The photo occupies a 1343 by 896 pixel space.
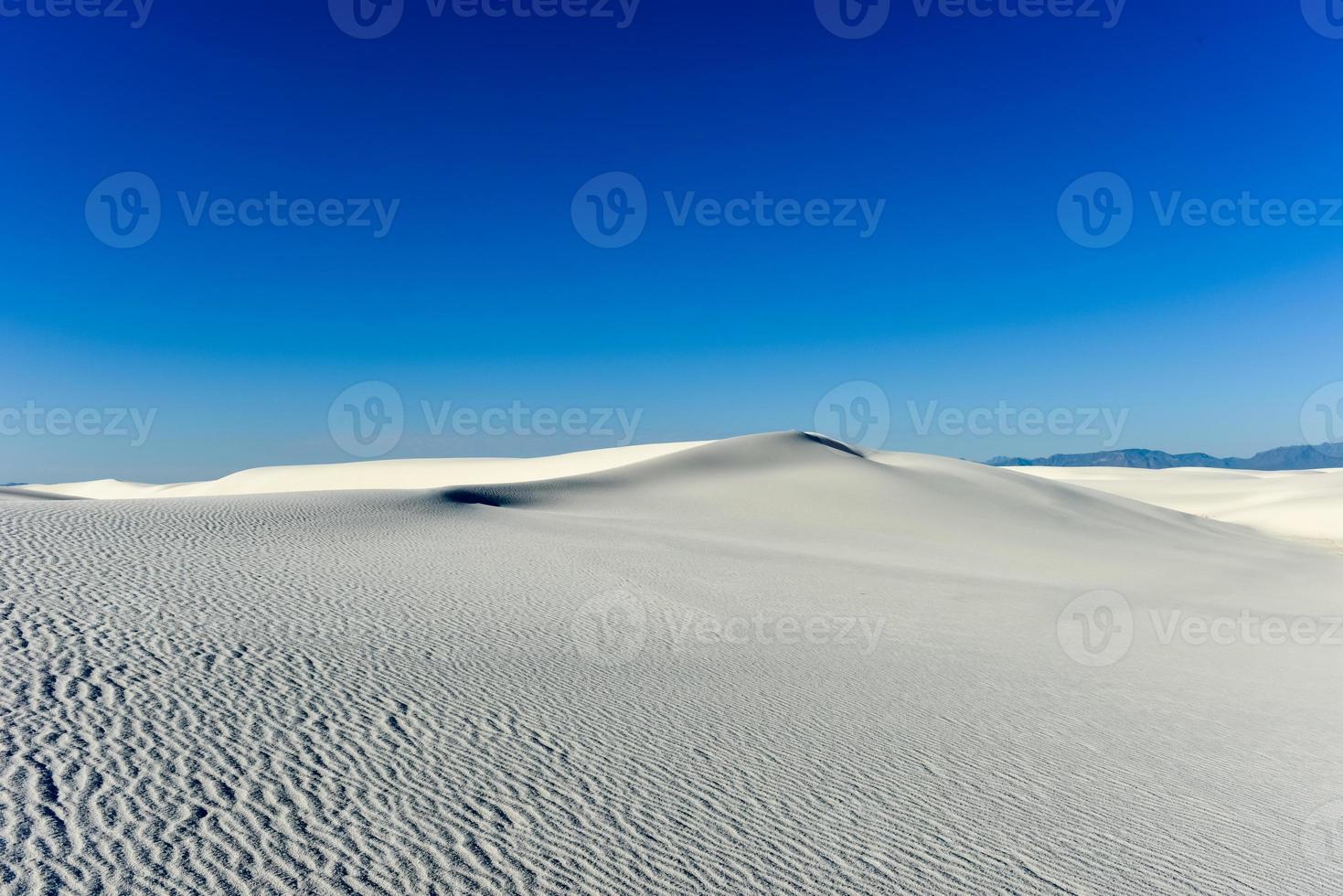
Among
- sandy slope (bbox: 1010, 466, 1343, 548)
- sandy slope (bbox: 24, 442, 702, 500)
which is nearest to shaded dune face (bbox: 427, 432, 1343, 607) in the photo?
sandy slope (bbox: 1010, 466, 1343, 548)

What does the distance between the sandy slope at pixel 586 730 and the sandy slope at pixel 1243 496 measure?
31.6 m

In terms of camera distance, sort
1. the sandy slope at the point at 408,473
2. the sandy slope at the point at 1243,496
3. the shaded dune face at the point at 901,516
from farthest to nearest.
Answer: the sandy slope at the point at 408,473 → the sandy slope at the point at 1243,496 → the shaded dune face at the point at 901,516

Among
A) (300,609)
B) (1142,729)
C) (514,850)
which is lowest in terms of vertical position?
(1142,729)

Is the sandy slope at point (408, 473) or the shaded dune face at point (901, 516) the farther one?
the sandy slope at point (408, 473)

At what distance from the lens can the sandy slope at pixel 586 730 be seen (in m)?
3.95

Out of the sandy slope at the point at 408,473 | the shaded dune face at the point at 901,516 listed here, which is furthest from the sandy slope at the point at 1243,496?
the sandy slope at the point at 408,473

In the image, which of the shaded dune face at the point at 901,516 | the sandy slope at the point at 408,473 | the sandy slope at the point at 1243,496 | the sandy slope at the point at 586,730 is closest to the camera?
the sandy slope at the point at 586,730

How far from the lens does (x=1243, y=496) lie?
51.5m

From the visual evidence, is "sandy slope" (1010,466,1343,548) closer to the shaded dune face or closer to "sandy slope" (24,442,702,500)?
the shaded dune face

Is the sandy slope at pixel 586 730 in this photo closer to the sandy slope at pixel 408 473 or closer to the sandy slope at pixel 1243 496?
the sandy slope at pixel 1243 496

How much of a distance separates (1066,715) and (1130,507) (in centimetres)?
3019

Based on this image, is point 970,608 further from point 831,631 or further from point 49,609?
point 49,609

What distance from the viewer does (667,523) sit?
1928cm

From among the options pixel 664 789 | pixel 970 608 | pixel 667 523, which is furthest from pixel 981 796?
pixel 667 523
